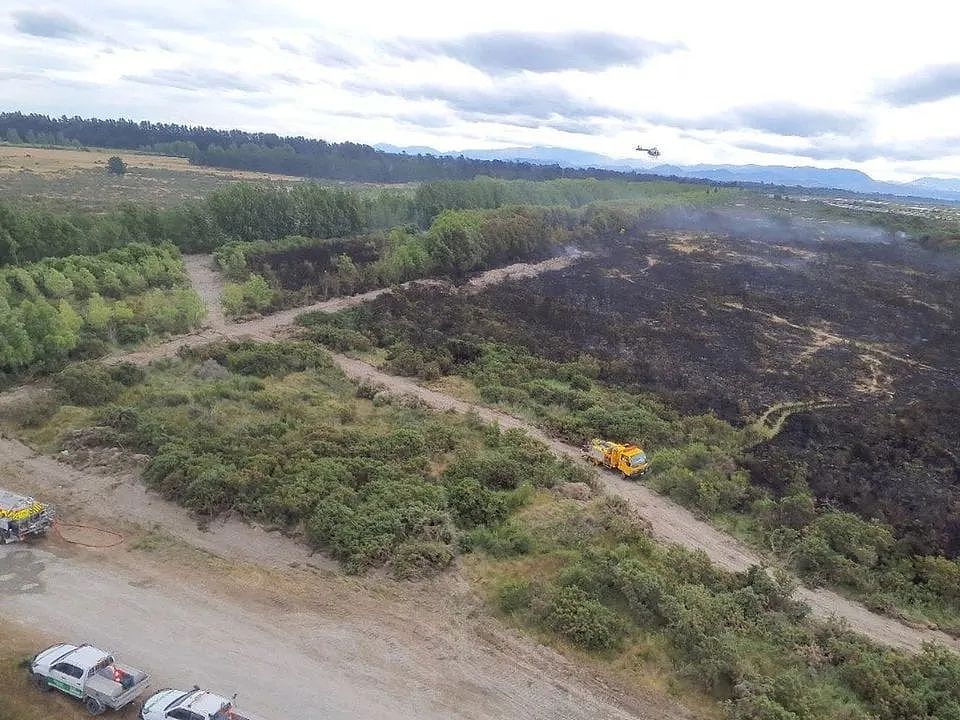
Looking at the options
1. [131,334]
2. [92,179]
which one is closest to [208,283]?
[131,334]

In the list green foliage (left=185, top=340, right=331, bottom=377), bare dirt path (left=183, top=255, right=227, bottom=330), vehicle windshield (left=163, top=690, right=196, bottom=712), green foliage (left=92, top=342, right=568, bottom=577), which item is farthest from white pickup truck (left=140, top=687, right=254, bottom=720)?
bare dirt path (left=183, top=255, right=227, bottom=330)

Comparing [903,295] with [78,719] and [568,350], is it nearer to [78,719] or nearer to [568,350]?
[568,350]

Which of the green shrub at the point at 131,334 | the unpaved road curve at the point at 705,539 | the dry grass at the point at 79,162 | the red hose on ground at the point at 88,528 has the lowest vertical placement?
the unpaved road curve at the point at 705,539

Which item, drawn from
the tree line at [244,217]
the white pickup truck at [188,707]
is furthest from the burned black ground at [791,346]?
the tree line at [244,217]

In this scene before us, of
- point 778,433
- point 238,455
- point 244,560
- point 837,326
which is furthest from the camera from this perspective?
point 837,326

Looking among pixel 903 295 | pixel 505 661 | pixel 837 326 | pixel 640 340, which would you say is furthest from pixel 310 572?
pixel 903 295

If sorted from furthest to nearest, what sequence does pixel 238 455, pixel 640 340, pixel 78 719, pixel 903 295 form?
1. pixel 903 295
2. pixel 640 340
3. pixel 238 455
4. pixel 78 719

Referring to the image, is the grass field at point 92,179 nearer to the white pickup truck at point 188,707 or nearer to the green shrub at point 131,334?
the green shrub at point 131,334
